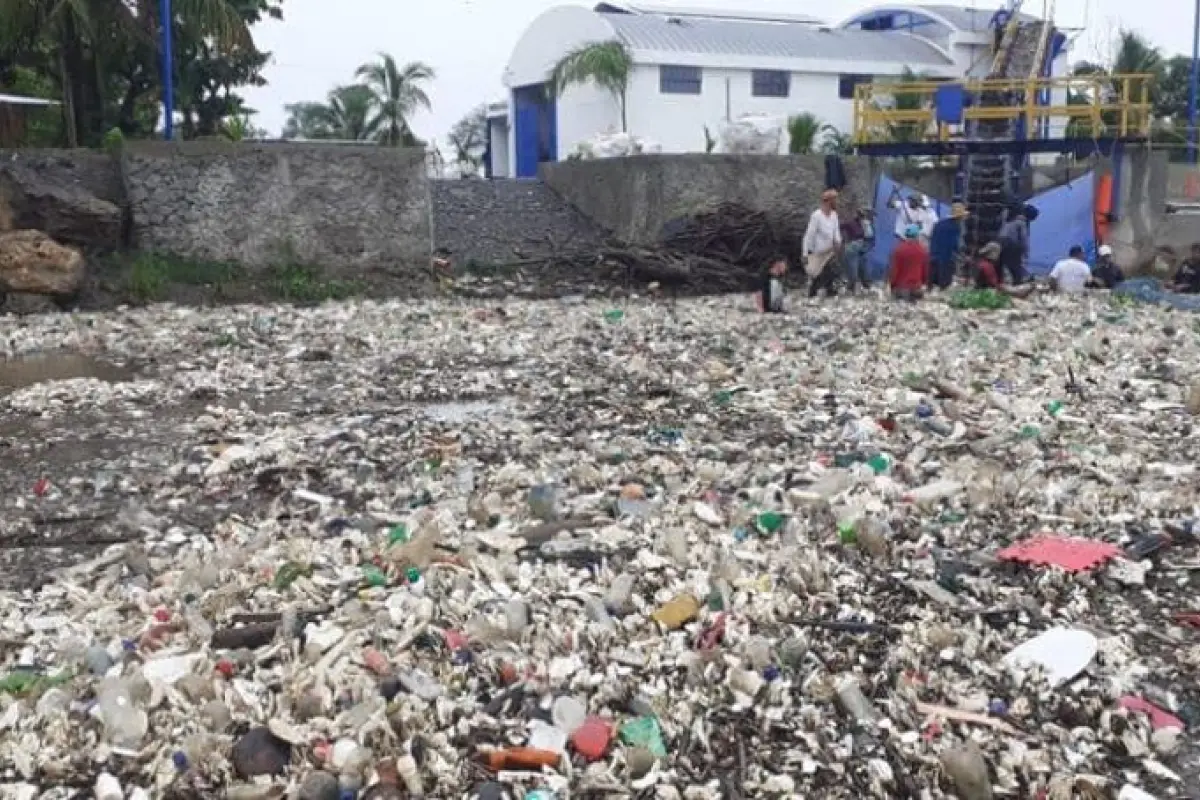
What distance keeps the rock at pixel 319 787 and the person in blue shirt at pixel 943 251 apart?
493 inches

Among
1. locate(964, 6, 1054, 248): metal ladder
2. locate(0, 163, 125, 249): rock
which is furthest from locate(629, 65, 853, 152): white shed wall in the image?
locate(0, 163, 125, 249): rock

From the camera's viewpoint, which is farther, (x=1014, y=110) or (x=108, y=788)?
(x=1014, y=110)

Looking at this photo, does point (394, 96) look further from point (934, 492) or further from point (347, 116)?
point (934, 492)

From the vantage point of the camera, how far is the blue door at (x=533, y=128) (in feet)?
99.3

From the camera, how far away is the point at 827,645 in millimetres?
3488

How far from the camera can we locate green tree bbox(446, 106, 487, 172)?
125ft

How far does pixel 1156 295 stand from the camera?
42.9 feet

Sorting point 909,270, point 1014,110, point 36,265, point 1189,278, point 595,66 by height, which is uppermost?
point 595,66

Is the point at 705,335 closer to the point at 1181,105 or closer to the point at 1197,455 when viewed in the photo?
the point at 1197,455

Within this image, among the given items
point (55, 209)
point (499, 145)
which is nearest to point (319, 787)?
point (55, 209)

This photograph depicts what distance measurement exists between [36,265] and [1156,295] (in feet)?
39.0

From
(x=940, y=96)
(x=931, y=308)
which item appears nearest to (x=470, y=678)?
(x=931, y=308)

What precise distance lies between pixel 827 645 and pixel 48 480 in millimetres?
4126

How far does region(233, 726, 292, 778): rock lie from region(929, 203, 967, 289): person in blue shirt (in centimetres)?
1246
